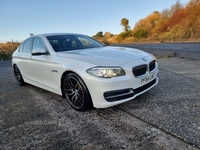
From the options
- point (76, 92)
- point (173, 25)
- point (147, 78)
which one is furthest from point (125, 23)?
point (76, 92)

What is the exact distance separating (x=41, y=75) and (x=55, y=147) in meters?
2.03

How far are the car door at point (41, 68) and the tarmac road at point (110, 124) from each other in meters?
0.44

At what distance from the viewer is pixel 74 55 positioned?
2.99m

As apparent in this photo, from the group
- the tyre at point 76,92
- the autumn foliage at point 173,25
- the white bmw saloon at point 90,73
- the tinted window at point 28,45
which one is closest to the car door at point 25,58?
the tinted window at point 28,45

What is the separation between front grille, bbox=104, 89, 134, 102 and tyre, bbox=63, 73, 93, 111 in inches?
13.4

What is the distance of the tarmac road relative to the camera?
201 cm

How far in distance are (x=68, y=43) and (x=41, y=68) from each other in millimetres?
837

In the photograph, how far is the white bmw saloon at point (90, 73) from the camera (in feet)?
8.29

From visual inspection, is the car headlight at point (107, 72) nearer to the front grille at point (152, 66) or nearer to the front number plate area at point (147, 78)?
the front number plate area at point (147, 78)

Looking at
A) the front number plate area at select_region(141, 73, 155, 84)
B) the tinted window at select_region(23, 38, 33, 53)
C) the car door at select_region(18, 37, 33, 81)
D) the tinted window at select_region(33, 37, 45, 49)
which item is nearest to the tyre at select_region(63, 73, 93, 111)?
the front number plate area at select_region(141, 73, 155, 84)

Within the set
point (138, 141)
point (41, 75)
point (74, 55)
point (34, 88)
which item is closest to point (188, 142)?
point (138, 141)

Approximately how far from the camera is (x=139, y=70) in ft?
8.94

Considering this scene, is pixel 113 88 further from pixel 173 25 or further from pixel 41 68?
pixel 173 25

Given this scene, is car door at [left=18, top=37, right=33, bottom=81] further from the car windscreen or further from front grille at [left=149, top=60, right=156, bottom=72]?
front grille at [left=149, top=60, right=156, bottom=72]
